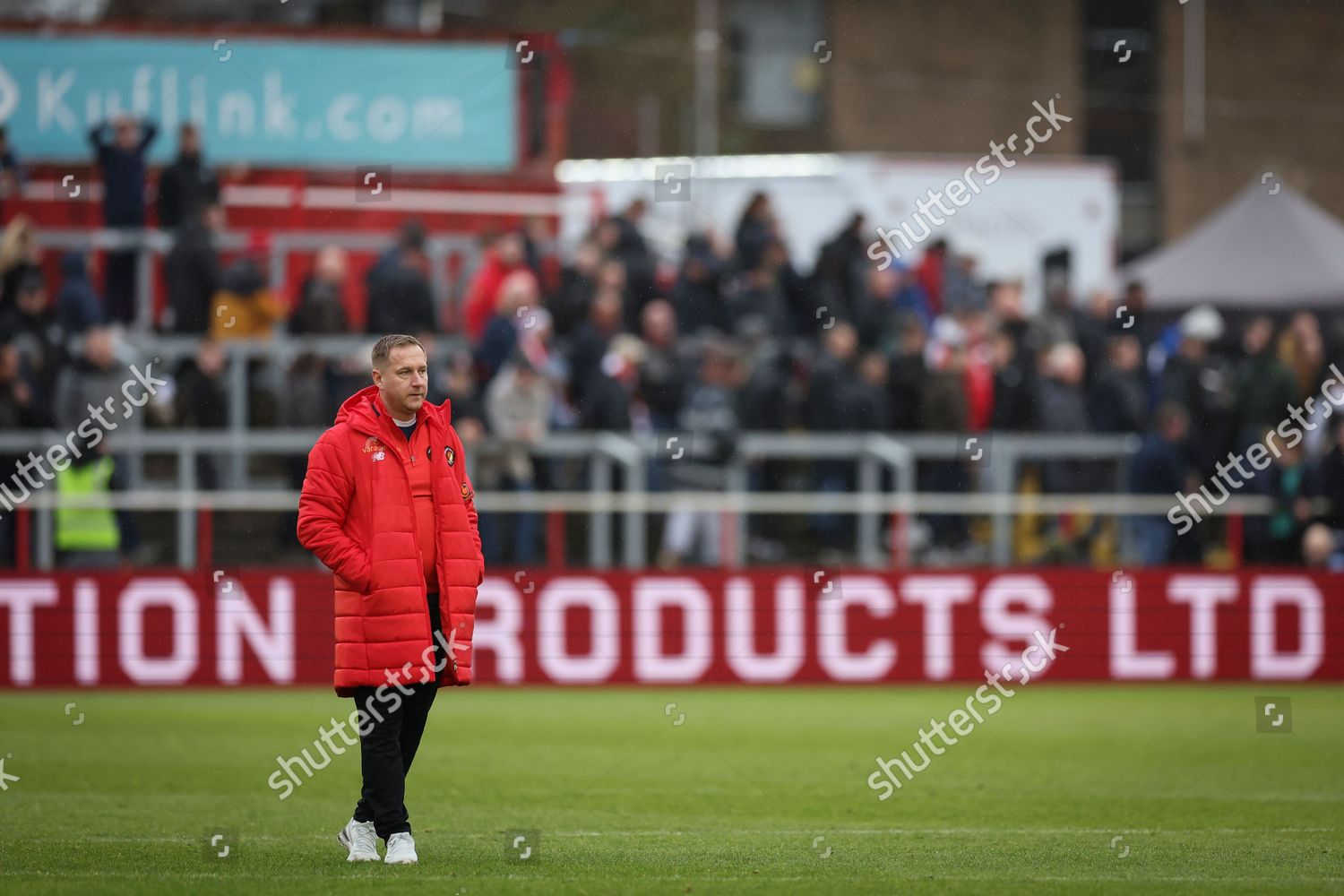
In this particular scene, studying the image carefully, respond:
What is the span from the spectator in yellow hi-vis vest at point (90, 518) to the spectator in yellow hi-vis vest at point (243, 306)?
2630mm

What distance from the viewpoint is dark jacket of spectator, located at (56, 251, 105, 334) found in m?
19.3

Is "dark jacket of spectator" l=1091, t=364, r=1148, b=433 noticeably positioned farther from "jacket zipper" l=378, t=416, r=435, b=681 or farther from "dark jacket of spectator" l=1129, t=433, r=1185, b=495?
"jacket zipper" l=378, t=416, r=435, b=681

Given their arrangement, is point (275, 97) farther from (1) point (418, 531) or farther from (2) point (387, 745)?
(2) point (387, 745)

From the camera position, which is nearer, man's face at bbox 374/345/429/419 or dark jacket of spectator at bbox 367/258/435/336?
man's face at bbox 374/345/429/419

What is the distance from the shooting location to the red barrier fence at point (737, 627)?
17.6m

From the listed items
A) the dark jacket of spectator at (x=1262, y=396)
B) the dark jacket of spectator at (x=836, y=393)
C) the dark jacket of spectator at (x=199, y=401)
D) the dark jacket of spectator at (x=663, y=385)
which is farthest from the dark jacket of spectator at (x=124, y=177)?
the dark jacket of spectator at (x=1262, y=396)

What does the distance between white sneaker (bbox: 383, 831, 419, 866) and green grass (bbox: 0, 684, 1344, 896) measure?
133mm

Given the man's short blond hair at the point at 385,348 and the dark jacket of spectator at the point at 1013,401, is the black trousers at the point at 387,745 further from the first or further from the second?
the dark jacket of spectator at the point at 1013,401

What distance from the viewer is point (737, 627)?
60.4 ft

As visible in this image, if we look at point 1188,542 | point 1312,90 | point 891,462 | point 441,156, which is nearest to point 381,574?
point 891,462

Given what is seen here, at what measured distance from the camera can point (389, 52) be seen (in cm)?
2314

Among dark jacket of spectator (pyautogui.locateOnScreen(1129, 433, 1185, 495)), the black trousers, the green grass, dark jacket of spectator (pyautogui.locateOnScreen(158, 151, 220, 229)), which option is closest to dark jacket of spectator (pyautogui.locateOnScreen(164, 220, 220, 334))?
dark jacket of spectator (pyautogui.locateOnScreen(158, 151, 220, 229))

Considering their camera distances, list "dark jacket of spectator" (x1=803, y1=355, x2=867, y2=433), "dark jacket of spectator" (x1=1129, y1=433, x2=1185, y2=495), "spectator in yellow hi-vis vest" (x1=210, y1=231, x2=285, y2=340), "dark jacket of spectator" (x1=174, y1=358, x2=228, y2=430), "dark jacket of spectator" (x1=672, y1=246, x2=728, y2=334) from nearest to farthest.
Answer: "dark jacket of spectator" (x1=174, y1=358, x2=228, y2=430) → "dark jacket of spectator" (x1=1129, y1=433, x2=1185, y2=495) → "dark jacket of spectator" (x1=803, y1=355, x2=867, y2=433) → "spectator in yellow hi-vis vest" (x1=210, y1=231, x2=285, y2=340) → "dark jacket of spectator" (x1=672, y1=246, x2=728, y2=334)

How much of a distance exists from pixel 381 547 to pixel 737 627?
10214 mm
